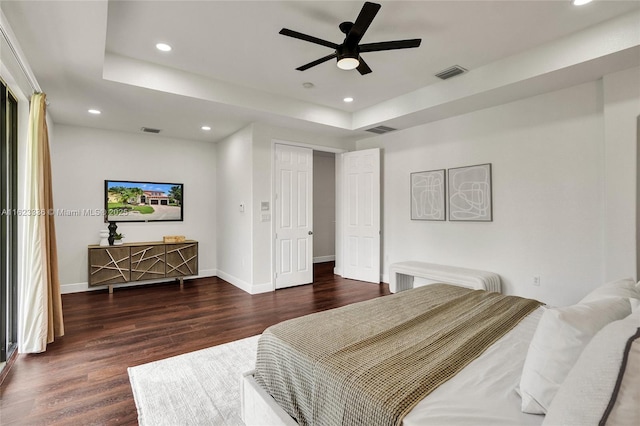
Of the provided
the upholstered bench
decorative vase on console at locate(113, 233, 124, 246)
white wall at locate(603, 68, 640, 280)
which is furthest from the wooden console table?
white wall at locate(603, 68, 640, 280)

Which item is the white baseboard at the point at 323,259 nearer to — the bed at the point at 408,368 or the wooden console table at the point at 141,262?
the wooden console table at the point at 141,262

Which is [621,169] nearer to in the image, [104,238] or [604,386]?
[604,386]

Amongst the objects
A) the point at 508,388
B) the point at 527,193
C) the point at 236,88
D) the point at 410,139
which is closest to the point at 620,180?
the point at 527,193

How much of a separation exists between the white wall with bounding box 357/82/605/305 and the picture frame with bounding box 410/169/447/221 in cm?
13

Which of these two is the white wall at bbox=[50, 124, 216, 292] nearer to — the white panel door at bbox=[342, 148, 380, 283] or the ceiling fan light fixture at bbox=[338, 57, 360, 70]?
the white panel door at bbox=[342, 148, 380, 283]

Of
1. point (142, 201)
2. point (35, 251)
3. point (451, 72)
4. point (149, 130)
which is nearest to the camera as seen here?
point (35, 251)

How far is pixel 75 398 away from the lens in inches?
85.3

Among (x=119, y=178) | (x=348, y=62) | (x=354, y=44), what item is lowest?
(x=119, y=178)

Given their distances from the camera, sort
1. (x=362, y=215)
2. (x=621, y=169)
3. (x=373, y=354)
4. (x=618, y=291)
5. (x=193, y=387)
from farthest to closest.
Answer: (x=362, y=215) → (x=621, y=169) → (x=193, y=387) → (x=618, y=291) → (x=373, y=354)

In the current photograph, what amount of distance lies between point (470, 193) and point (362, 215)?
6.06 ft

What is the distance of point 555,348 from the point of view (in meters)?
1.11

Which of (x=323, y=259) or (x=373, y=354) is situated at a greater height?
(x=373, y=354)

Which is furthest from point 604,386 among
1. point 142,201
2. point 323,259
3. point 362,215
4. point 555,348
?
point 323,259

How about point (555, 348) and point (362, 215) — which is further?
point (362, 215)
